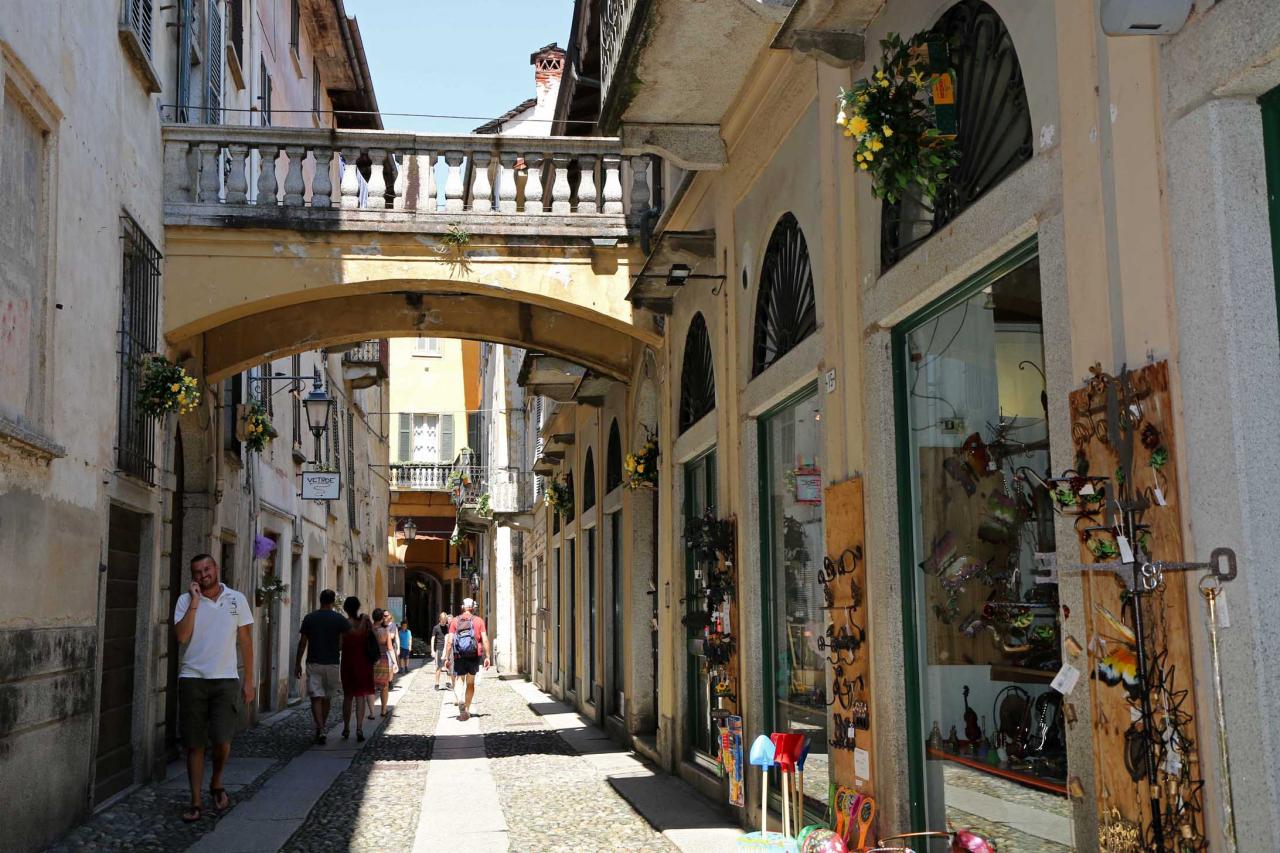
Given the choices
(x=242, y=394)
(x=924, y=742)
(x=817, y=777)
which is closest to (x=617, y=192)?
(x=242, y=394)

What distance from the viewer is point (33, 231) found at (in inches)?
314

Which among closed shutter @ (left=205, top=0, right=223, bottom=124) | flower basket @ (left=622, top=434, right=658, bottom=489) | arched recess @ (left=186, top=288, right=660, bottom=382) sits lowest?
flower basket @ (left=622, top=434, right=658, bottom=489)

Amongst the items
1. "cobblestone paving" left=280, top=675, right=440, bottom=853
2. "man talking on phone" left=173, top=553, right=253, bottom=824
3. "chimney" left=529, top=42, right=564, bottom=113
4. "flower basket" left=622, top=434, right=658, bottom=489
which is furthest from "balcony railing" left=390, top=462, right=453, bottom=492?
"man talking on phone" left=173, top=553, right=253, bottom=824

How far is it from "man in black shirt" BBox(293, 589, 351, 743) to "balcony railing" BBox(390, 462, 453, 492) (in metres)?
31.0

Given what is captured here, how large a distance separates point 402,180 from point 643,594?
4955mm

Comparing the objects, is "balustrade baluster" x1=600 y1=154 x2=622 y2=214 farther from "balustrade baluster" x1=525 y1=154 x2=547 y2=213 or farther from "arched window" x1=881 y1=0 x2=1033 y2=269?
"arched window" x1=881 y1=0 x2=1033 y2=269

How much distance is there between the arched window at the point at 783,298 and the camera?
796 cm

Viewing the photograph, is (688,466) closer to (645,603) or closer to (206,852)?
(645,603)

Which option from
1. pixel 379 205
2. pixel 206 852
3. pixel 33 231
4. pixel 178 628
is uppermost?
pixel 379 205

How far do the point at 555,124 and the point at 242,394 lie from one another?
7056mm

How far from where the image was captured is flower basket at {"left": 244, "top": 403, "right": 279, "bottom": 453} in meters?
15.0

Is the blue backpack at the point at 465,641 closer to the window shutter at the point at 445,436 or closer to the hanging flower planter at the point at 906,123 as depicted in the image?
the hanging flower planter at the point at 906,123

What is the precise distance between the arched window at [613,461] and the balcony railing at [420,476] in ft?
97.6

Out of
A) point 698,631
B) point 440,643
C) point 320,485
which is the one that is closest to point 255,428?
point 320,485
